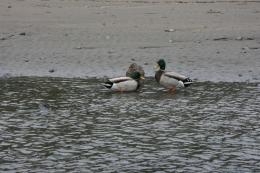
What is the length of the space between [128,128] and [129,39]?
28.3 ft

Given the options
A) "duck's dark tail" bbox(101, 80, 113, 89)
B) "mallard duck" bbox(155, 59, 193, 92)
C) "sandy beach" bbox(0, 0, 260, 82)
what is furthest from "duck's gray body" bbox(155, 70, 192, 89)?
"sandy beach" bbox(0, 0, 260, 82)

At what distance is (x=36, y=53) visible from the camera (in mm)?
16547

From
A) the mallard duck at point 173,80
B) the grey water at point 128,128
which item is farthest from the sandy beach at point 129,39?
the grey water at point 128,128

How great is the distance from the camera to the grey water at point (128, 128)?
747cm

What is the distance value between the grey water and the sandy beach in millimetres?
1774

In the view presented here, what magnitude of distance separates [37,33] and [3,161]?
1139cm

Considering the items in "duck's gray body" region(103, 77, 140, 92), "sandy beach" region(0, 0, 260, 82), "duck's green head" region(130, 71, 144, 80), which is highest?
"sandy beach" region(0, 0, 260, 82)

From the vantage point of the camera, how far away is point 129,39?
17.7m

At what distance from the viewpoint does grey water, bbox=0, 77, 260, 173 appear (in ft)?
24.5

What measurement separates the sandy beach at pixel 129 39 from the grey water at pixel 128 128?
1.77m

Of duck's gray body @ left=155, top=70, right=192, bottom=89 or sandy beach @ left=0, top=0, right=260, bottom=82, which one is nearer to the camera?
duck's gray body @ left=155, top=70, right=192, bottom=89

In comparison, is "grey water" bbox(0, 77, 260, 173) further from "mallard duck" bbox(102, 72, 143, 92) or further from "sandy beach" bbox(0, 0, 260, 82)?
"sandy beach" bbox(0, 0, 260, 82)

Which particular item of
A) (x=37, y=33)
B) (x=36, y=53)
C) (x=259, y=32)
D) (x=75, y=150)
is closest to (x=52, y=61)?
(x=36, y=53)

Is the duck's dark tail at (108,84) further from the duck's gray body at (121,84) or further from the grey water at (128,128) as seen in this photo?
the grey water at (128,128)
